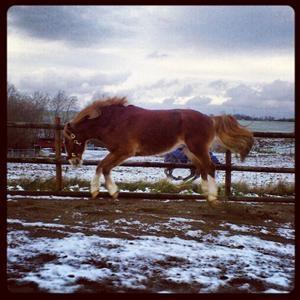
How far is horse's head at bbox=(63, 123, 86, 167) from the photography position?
3.69m

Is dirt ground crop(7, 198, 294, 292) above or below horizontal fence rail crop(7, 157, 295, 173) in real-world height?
below

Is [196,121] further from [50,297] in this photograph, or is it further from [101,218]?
[50,297]

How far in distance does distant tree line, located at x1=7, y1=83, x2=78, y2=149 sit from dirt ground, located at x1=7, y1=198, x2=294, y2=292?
771mm

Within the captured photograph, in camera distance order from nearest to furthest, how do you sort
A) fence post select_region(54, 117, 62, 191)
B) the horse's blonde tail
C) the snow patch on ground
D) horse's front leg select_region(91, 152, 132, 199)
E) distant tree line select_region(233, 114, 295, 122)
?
the snow patch on ground
distant tree line select_region(233, 114, 295, 122)
horse's front leg select_region(91, 152, 132, 199)
the horse's blonde tail
fence post select_region(54, 117, 62, 191)

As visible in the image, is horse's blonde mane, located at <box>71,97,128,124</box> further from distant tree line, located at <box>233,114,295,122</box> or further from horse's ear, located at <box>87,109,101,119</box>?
distant tree line, located at <box>233,114,295,122</box>

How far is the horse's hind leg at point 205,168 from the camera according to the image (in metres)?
3.71

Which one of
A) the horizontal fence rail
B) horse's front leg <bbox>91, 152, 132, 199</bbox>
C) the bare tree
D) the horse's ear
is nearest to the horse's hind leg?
the horizontal fence rail

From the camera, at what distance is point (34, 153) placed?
14.3ft

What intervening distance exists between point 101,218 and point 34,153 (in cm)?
110


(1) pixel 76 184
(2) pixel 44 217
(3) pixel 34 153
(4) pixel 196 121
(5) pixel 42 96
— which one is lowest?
(2) pixel 44 217

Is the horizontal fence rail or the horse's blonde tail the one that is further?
the horizontal fence rail

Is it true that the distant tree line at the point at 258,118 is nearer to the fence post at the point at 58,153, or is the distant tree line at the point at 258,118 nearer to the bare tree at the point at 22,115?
the fence post at the point at 58,153

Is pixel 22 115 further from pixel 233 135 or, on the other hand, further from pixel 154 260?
pixel 233 135
